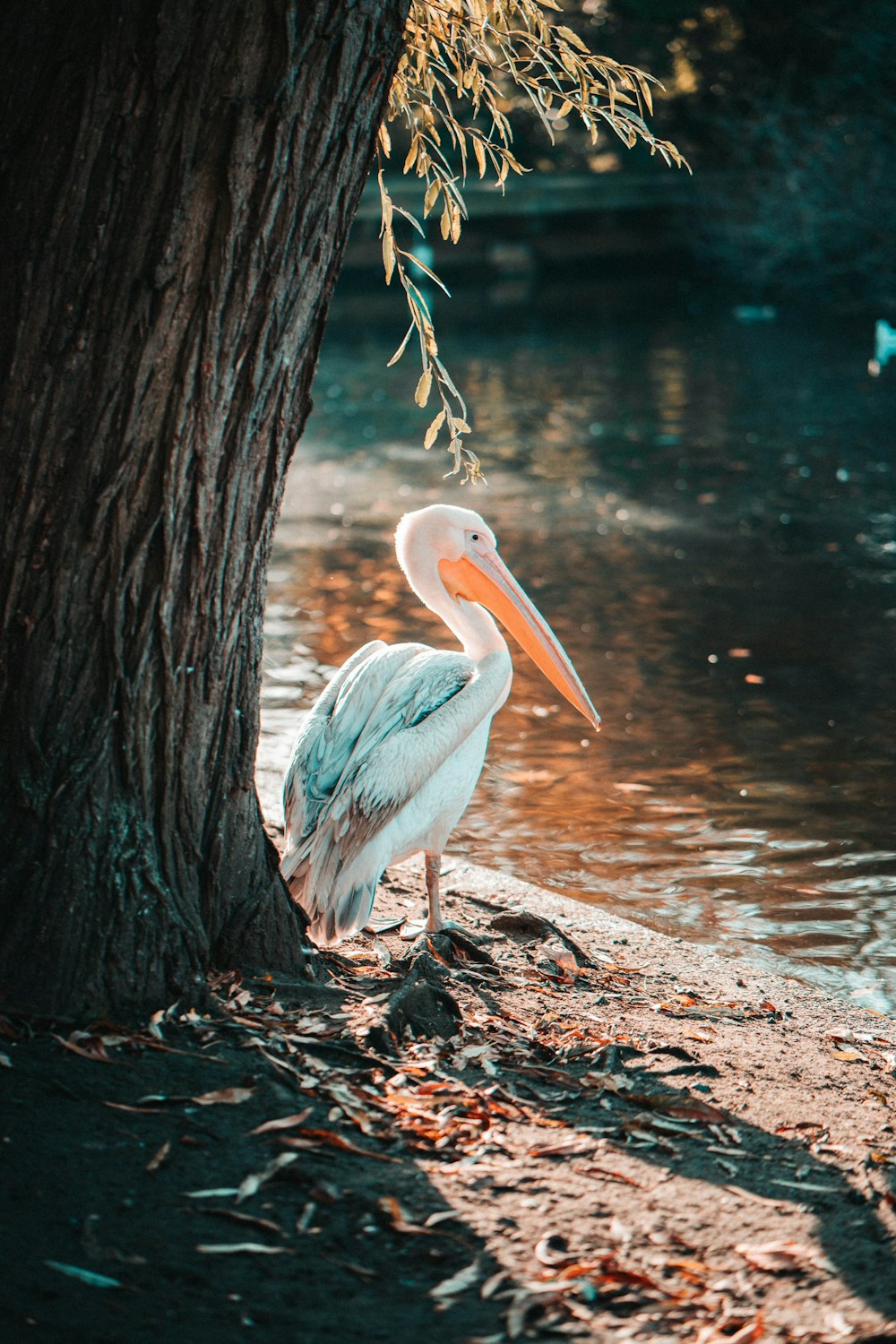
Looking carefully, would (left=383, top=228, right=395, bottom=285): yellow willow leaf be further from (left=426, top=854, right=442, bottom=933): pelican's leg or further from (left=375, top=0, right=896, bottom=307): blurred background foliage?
(left=375, top=0, right=896, bottom=307): blurred background foliage

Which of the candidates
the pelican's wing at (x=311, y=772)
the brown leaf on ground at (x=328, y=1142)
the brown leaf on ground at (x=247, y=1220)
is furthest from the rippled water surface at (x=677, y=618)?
the brown leaf on ground at (x=247, y=1220)

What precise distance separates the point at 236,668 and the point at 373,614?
5.33 meters

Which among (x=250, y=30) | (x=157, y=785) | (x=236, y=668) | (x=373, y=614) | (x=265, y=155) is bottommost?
(x=373, y=614)

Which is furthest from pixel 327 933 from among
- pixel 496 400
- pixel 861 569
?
pixel 496 400

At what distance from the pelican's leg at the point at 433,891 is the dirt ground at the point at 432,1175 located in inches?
23.5

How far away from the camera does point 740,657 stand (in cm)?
780

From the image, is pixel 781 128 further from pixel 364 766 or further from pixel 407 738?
pixel 364 766

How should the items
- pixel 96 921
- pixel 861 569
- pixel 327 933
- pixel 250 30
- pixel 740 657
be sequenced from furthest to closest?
pixel 861 569 < pixel 740 657 < pixel 327 933 < pixel 96 921 < pixel 250 30

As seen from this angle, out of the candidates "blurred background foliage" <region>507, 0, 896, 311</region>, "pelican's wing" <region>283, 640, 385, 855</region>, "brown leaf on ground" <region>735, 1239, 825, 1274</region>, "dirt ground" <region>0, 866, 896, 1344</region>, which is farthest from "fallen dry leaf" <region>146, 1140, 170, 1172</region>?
"blurred background foliage" <region>507, 0, 896, 311</region>

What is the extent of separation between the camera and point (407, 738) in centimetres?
437

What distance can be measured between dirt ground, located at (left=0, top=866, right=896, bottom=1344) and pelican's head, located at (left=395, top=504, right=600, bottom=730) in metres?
1.70

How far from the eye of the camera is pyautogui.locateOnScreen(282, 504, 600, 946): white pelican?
4133mm

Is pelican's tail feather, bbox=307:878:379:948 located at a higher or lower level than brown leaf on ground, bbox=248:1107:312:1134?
lower

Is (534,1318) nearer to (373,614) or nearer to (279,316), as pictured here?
(279,316)
